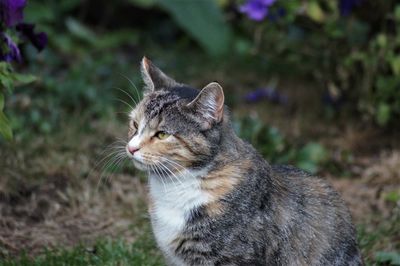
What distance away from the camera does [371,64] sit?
619cm

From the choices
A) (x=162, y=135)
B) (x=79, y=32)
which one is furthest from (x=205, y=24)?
(x=162, y=135)

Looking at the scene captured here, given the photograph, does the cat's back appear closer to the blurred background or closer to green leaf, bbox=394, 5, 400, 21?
the blurred background

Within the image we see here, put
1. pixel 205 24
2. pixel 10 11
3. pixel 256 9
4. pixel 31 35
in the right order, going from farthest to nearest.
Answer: pixel 205 24
pixel 256 9
pixel 31 35
pixel 10 11

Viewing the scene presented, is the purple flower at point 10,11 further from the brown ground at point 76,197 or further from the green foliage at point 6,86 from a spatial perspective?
the brown ground at point 76,197

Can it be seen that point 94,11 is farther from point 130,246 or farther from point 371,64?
point 130,246

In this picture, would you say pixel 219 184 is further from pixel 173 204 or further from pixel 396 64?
pixel 396 64

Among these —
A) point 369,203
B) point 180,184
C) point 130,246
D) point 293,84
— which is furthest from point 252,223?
point 293,84

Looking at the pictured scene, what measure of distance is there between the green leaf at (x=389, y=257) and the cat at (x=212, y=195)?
26.9 inches

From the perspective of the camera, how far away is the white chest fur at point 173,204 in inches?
149

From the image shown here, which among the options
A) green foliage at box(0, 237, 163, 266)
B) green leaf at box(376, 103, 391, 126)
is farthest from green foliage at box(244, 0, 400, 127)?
green foliage at box(0, 237, 163, 266)

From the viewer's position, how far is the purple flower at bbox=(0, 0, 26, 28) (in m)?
4.16

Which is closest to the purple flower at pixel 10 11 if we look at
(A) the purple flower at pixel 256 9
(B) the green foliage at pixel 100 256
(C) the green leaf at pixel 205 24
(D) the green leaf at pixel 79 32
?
(B) the green foliage at pixel 100 256

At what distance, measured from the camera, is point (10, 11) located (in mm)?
4199

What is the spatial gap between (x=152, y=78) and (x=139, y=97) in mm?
327
